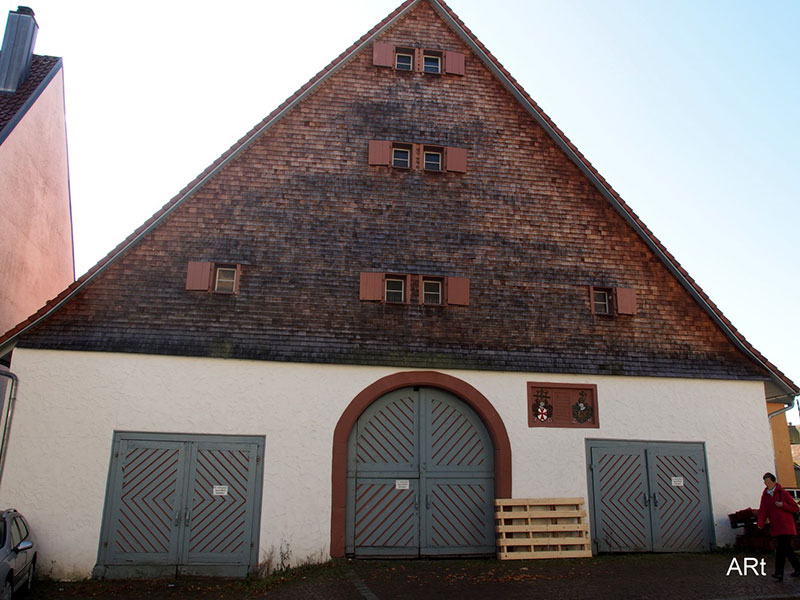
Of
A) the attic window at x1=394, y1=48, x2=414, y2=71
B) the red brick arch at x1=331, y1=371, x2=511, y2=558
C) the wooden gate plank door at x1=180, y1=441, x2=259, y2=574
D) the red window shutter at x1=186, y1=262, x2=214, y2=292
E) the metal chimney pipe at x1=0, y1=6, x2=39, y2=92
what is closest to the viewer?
the wooden gate plank door at x1=180, y1=441, x2=259, y2=574

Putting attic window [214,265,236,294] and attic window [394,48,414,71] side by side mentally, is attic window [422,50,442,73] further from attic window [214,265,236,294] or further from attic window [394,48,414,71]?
attic window [214,265,236,294]

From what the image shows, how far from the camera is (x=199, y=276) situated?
13.0 metres

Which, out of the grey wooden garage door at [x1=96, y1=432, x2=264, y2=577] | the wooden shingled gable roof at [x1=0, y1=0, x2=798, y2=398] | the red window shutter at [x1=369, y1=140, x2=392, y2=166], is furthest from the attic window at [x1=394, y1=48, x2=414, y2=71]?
the grey wooden garage door at [x1=96, y1=432, x2=264, y2=577]

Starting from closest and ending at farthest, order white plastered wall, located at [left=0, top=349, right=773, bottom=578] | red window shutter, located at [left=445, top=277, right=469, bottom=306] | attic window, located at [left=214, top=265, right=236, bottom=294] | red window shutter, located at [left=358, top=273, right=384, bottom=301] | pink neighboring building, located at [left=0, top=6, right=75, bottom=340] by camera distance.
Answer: white plastered wall, located at [left=0, top=349, right=773, bottom=578] < attic window, located at [left=214, top=265, right=236, bottom=294] < red window shutter, located at [left=358, top=273, right=384, bottom=301] < red window shutter, located at [left=445, top=277, right=469, bottom=306] < pink neighboring building, located at [left=0, top=6, right=75, bottom=340]

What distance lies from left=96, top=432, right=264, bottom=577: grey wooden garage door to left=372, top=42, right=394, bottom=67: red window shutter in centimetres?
895

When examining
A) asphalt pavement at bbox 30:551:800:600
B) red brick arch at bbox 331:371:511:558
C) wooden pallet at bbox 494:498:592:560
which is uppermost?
red brick arch at bbox 331:371:511:558

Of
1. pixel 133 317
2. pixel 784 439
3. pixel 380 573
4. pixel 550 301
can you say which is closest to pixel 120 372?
pixel 133 317

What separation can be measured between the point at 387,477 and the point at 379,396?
1523 mm

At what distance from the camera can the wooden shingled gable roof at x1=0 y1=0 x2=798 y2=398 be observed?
1316cm

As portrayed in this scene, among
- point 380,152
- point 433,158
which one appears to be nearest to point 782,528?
point 433,158

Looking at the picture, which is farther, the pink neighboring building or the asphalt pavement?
the pink neighboring building

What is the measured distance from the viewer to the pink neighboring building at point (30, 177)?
1503 cm

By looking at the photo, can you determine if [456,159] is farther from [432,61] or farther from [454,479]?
[454,479]

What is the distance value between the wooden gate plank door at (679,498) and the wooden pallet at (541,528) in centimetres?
172
